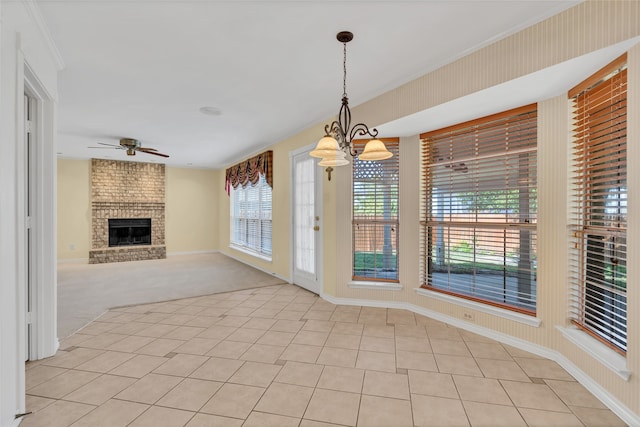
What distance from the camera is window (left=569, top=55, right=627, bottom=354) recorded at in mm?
2023

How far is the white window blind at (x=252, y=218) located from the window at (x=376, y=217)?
261cm

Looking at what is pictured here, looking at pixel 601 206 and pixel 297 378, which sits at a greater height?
pixel 601 206

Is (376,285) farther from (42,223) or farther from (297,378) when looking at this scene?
(42,223)

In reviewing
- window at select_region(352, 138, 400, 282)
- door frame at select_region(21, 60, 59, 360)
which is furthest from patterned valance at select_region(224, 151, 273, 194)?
door frame at select_region(21, 60, 59, 360)

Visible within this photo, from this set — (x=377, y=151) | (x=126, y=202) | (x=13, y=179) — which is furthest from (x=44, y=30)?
(x=126, y=202)

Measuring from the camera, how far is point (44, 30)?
7.31 ft

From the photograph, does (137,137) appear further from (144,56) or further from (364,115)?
(364,115)

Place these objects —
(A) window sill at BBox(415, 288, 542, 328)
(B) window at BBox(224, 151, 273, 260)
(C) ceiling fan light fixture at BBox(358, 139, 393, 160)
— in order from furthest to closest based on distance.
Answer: (B) window at BBox(224, 151, 273, 260), (A) window sill at BBox(415, 288, 542, 328), (C) ceiling fan light fixture at BBox(358, 139, 393, 160)

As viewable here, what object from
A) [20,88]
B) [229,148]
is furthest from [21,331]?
[229,148]

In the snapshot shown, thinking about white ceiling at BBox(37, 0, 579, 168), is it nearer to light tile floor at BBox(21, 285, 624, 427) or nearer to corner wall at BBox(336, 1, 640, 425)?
corner wall at BBox(336, 1, 640, 425)

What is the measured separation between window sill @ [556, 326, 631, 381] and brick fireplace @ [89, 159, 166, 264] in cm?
832

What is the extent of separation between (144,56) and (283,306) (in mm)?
3086

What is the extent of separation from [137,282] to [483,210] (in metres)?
5.49

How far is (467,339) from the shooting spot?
9.66 feet
